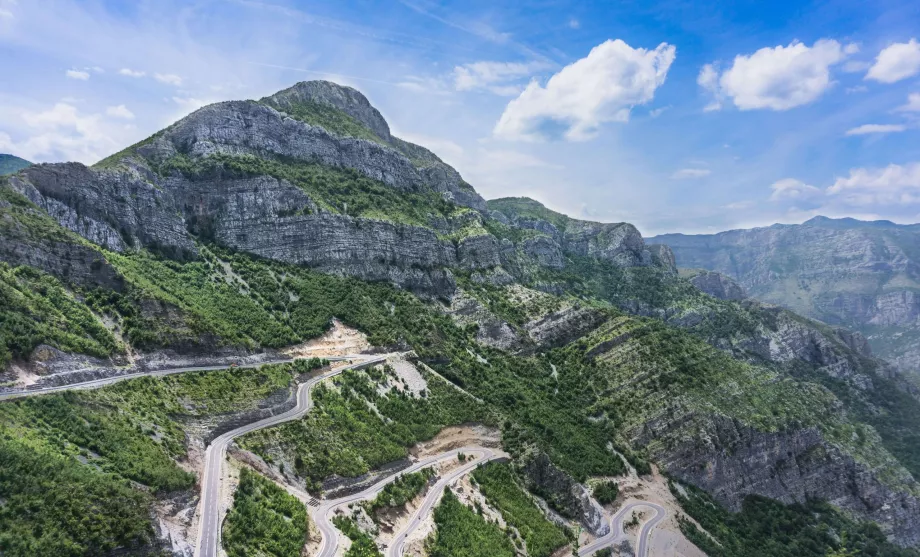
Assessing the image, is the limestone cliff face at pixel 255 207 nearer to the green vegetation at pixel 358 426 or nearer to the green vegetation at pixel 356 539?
the green vegetation at pixel 358 426

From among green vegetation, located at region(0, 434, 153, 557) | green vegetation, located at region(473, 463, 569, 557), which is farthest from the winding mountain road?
green vegetation, located at region(0, 434, 153, 557)

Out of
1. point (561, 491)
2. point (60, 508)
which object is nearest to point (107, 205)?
point (60, 508)

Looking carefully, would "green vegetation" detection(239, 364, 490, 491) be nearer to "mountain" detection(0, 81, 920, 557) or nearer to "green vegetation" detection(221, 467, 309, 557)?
"mountain" detection(0, 81, 920, 557)

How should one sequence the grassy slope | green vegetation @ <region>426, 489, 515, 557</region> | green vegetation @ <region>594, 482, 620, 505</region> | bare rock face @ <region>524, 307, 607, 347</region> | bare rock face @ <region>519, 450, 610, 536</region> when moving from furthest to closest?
bare rock face @ <region>524, 307, 607, 347</region>
green vegetation @ <region>594, 482, 620, 505</region>
bare rock face @ <region>519, 450, 610, 536</region>
green vegetation @ <region>426, 489, 515, 557</region>
the grassy slope

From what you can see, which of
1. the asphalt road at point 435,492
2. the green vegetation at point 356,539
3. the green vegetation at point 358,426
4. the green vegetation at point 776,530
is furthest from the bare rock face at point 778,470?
the green vegetation at point 356,539

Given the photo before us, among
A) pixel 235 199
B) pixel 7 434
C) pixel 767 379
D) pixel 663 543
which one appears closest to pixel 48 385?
pixel 7 434
